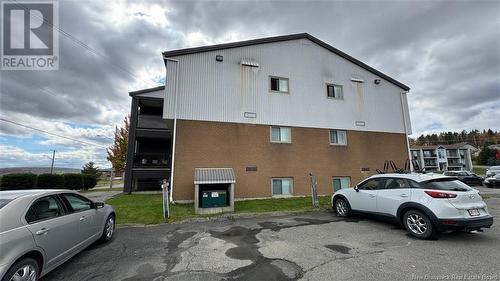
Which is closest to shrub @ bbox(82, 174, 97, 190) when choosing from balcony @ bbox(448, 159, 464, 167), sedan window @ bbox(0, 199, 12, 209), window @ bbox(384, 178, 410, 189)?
sedan window @ bbox(0, 199, 12, 209)

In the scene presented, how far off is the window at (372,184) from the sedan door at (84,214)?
779cm

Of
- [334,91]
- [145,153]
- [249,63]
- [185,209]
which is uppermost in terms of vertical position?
[249,63]

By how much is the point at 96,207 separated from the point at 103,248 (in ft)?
3.20

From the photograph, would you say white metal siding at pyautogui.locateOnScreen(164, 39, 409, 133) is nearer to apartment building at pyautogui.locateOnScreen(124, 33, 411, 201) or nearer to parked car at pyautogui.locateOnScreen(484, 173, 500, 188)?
apartment building at pyautogui.locateOnScreen(124, 33, 411, 201)

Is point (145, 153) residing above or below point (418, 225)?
above

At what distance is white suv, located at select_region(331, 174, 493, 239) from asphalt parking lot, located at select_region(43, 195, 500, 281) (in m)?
0.38

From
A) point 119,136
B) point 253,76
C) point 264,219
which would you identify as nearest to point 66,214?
point 264,219

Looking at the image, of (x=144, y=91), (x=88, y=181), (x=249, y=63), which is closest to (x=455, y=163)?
(x=249, y=63)

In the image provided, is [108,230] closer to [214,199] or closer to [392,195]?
[214,199]

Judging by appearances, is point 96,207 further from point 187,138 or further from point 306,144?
point 306,144

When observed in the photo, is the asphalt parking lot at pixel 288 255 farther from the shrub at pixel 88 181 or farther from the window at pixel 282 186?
the shrub at pixel 88 181

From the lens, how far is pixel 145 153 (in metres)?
19.4

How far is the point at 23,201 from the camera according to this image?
3.84m

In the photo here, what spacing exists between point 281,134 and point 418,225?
27.1 feet
